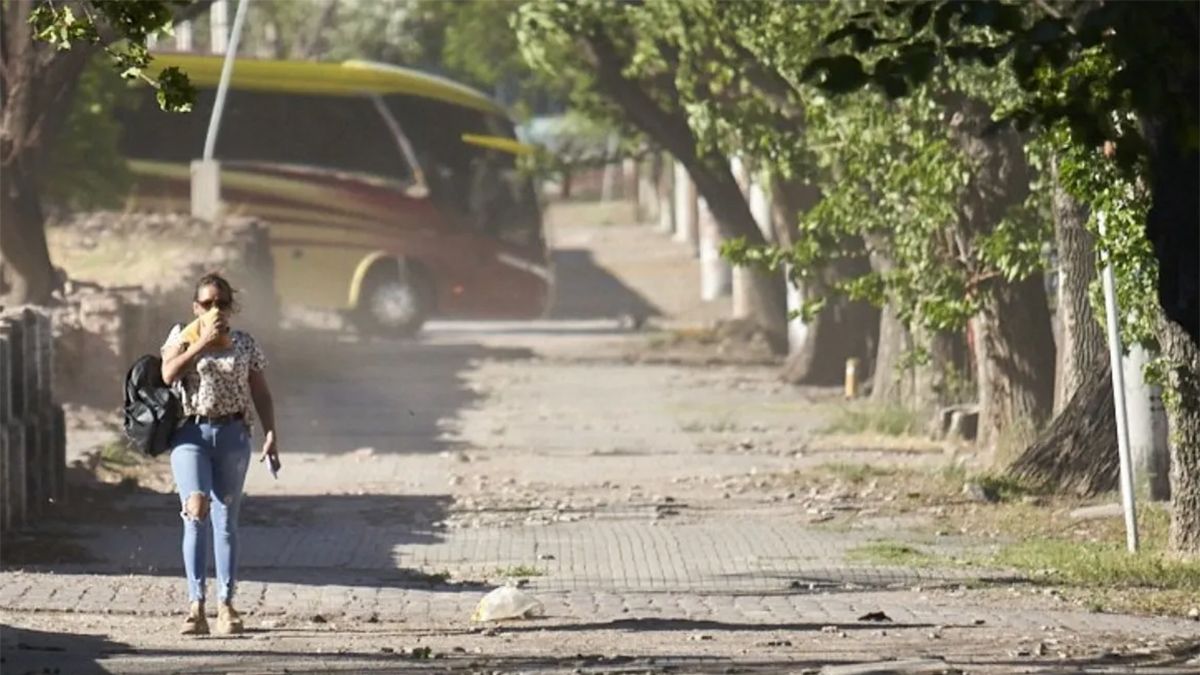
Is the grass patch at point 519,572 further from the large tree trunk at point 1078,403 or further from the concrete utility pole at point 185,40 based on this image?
the concrete utility pole at point 185,40

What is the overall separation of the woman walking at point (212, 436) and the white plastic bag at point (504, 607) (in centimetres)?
114

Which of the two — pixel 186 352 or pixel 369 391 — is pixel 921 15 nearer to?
pixel 186 352

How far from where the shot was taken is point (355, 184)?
4238 centimetres

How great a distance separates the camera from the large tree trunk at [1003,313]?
20.2 meters

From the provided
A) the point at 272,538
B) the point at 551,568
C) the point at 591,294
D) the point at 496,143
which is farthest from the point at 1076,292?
the point at 591,294

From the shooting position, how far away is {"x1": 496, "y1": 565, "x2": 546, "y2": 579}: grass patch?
15.0 m

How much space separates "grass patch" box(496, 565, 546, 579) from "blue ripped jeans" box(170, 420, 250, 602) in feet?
9.36

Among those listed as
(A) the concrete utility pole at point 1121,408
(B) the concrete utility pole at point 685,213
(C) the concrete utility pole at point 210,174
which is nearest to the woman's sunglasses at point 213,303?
(A) the concrete utility pole at point 1121,408

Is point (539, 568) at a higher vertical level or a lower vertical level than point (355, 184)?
lower

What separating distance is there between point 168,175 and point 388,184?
3.26 m

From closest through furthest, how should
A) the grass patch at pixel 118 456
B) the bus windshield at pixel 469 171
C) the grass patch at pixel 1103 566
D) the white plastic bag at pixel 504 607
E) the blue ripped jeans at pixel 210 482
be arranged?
the blue ripped jeans at pixel 210 482, the white plastic bag at pixel 504 607, the grass patch at pixel 1103 566, the grass patch at pixel 118 456, the bus windshield at pixel 469 171

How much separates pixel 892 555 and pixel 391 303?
1053 inches

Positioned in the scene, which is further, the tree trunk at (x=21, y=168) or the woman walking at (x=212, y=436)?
the tree trunk at (x=21, y=168)

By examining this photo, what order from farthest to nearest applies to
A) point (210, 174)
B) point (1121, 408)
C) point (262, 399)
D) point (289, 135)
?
point (289, 135), point (210, 174), point (1121, 408), point (262, 399)
